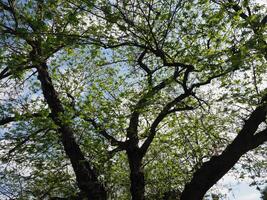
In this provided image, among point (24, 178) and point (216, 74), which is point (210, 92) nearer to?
point (216, 74)

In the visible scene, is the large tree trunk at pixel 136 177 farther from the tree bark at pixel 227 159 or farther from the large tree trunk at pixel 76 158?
the tree bark at pixel 227 159

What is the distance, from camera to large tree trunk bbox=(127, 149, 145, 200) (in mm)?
14350

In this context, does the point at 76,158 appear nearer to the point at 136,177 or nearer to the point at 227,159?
the point at 136,177

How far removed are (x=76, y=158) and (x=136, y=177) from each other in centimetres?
238

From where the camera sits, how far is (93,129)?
16.0 meters

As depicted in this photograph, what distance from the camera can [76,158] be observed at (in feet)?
49.4

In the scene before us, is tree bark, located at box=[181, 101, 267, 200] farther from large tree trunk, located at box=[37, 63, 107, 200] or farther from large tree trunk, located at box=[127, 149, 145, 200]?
large tree trunk, located at box=[37, 63, 107, 200]

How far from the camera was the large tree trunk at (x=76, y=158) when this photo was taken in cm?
1457

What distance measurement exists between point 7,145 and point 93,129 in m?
3.44

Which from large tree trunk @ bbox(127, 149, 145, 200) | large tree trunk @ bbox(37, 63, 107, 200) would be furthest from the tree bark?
large tree trunk @ bbox(37, 63, 107, 200)

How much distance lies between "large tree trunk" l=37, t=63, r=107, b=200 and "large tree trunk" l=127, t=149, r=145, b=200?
1.22 meters

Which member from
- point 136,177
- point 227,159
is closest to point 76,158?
point 136,177

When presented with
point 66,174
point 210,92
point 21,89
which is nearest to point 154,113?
point 210,92

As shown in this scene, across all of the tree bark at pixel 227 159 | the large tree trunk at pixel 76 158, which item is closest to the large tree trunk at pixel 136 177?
the large tree trunk at pixel 76 158
